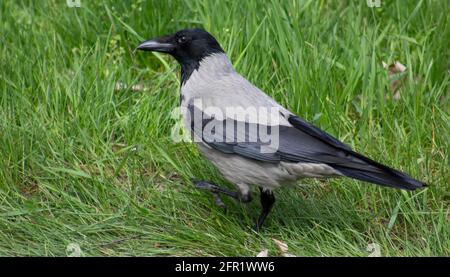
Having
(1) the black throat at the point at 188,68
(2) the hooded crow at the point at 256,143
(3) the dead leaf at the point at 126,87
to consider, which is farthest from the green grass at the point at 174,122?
(1) the black throat at the point at 188,68

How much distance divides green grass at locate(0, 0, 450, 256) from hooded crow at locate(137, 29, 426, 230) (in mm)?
254

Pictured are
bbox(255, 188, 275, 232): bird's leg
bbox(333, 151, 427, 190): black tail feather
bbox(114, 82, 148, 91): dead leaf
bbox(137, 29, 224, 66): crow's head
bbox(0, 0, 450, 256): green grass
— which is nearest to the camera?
bbox(333, 151, 427, 190): black tail feather

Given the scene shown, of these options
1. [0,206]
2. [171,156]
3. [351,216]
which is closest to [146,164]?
[171,156]

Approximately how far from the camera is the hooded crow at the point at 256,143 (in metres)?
4.70

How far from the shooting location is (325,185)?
17.6 ft

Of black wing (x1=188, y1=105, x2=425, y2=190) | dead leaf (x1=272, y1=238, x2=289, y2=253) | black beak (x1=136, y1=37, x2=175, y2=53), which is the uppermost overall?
black beak (x1=136, y1=37, x2=175, y2=53)

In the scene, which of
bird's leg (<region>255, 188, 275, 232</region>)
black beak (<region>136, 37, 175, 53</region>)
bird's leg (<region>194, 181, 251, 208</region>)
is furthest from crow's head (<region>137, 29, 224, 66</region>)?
bird's leg (<region>255, 188, 275, 232</region>)

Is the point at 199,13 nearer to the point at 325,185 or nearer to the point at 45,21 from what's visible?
the point at 45,21

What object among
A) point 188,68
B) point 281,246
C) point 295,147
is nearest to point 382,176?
point 295,147

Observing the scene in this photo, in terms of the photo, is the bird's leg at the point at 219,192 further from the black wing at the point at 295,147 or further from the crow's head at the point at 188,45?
the crow's head at the point at 188,45

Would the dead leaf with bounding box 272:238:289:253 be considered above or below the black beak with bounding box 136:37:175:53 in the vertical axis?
below

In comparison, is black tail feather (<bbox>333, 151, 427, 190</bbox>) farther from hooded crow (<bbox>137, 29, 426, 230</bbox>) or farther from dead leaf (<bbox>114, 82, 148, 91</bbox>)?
dead leaf (<bbox>114, 82, 148, 91</bbox>)

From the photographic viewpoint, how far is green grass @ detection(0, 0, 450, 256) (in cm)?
489

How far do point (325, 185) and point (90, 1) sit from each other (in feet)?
7.58
